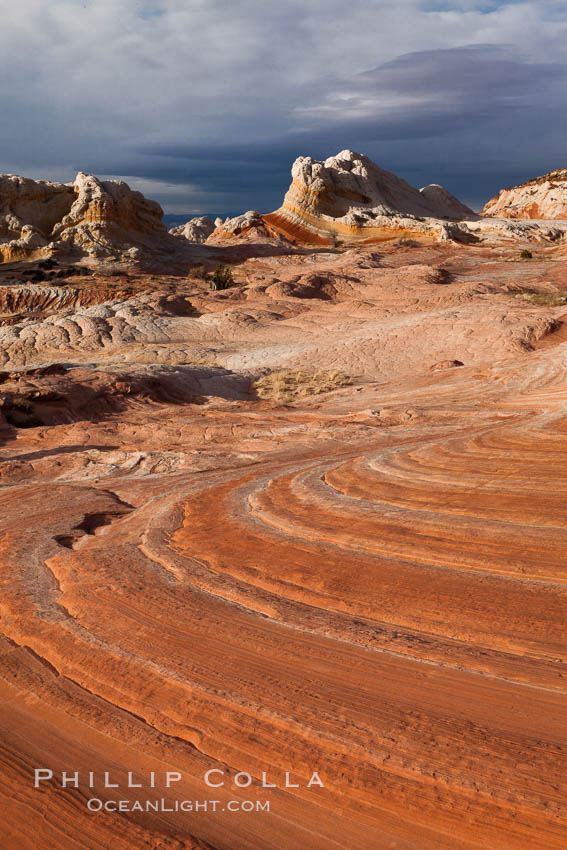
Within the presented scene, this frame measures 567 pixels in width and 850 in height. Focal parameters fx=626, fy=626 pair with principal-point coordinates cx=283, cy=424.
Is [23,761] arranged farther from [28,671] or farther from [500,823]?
[500,823]

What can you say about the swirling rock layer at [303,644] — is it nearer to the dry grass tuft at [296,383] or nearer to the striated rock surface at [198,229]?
the dry grass tuft at [296,383]

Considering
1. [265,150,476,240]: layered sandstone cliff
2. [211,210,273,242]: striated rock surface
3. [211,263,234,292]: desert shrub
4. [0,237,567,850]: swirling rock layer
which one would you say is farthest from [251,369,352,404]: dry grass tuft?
[211,210,273,242]: striated rock surface

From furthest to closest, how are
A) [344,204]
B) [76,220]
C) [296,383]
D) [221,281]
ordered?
1. [344,204]
2. [76,220]
3. [221,281]
4. [296,383]

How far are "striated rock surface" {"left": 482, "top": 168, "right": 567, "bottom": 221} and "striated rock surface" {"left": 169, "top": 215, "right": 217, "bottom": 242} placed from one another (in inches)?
1324

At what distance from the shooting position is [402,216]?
179 ft

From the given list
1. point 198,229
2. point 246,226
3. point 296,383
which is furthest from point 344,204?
point 296,383

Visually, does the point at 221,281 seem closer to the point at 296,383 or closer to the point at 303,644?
the point at 296,383

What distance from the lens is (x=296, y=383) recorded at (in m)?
20.3

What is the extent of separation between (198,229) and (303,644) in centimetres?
7215

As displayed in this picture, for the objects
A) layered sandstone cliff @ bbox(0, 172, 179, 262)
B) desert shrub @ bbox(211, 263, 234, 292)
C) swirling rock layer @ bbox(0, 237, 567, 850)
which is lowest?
swirling rock layer @ bbox(0, 237, 567, 850)

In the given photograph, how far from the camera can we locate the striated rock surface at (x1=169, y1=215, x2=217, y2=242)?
69.8 m

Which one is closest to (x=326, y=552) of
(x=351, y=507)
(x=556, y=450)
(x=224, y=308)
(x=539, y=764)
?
(x=351, y=507)

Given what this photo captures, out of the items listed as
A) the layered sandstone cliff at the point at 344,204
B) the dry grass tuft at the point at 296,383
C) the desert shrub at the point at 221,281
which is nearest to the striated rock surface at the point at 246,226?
the layered sandstone cliff at the point at 344,204

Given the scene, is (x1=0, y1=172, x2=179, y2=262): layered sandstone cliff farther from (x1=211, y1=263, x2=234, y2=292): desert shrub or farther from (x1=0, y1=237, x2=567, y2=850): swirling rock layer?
(x1=0, y1=237, x2=567, y2=850): swirling rock layer
